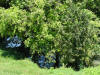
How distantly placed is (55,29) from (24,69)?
5.19m

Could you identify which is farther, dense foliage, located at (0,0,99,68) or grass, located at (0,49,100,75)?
dense foliage, located at (0,0,99,68)

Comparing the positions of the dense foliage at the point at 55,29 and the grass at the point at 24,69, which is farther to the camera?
the dense foliage at the point at 55,29

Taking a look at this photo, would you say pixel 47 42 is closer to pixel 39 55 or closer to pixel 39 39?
pixel 39 39

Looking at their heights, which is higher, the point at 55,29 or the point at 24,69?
the point at 55,29

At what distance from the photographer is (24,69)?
409 inches

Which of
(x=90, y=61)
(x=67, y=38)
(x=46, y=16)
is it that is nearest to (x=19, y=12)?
(x=46, y=16)

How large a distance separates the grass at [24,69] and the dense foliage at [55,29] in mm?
1558

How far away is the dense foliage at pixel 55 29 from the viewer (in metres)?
14.2

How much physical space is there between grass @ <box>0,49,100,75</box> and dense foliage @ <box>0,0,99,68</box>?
1558mm

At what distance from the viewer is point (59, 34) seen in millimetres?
14680

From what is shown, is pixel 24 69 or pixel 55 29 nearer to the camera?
pixel 24 69

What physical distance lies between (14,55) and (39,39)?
2.49m

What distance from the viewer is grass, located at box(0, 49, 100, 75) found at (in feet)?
30.8

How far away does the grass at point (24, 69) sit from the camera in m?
9.40
